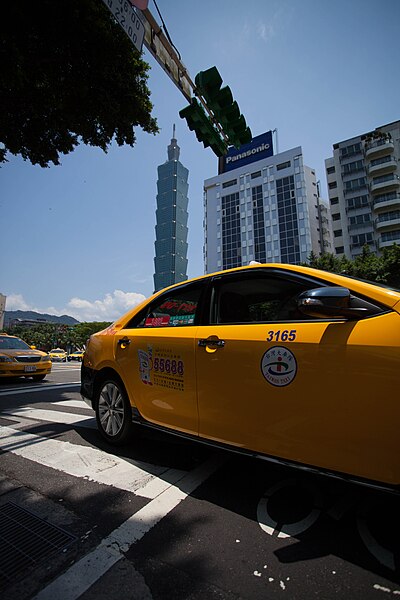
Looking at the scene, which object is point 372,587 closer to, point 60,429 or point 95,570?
point 95,570

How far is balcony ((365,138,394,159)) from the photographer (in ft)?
153

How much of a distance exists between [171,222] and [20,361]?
18467 centimetres

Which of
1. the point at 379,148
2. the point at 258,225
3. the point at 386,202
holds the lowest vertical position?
the point at 386,202

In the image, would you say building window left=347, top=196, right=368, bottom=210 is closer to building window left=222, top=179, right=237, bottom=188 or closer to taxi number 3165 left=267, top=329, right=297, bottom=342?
building window left=222, top=179, right=237, bottom=188

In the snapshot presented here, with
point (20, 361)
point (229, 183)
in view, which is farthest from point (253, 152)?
point (20, 361)

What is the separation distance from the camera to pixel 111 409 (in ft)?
10.5

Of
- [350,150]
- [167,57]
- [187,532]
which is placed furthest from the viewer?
[350,150]

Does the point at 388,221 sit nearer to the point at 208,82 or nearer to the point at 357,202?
the point at 357,202

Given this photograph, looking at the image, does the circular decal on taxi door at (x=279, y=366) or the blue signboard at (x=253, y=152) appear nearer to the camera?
the circular decal on taxi door at (x=279, y=366)

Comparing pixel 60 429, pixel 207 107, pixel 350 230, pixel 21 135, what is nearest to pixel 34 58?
pixel 21 135

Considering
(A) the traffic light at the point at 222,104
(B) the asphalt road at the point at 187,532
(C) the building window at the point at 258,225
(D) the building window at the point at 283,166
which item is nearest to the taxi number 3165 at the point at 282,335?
(B) the asphalt road at the point at 187,532

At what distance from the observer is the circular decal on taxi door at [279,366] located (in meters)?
1.80

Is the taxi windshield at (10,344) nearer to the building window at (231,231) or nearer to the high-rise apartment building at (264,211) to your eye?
the high-rise apartment building at (264,211)

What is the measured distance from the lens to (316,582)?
137cm
